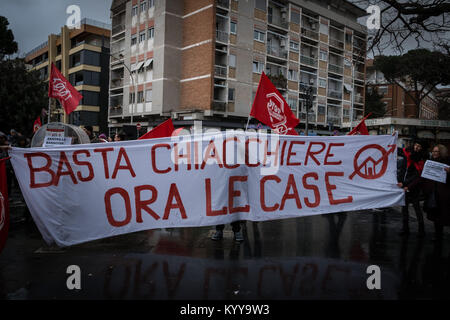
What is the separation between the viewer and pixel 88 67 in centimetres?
4344

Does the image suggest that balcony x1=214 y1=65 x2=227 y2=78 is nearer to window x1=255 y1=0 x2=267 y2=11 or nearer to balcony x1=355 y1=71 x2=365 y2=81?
window x1=255 y1=0 x2=267 y2=11

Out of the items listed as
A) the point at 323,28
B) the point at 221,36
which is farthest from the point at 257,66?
the point at 323,28

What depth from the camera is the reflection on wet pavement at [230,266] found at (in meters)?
3.73

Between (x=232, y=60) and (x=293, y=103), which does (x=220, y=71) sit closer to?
(x=232, y=60)

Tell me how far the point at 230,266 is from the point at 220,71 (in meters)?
29.2

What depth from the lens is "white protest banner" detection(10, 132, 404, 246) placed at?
482 cm

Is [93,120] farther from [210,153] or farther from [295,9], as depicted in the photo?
[210,153]

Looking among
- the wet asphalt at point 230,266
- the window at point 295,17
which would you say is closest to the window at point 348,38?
the window at point 295,17

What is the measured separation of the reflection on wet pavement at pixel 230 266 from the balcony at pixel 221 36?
91.1 ft

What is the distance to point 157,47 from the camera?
33500 millimetres

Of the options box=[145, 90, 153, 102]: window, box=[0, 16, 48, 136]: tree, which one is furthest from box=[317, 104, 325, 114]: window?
box=[0, 16, 48, 136]: tree

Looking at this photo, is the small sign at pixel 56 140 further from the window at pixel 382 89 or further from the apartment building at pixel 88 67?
the window at pixel 382 89
